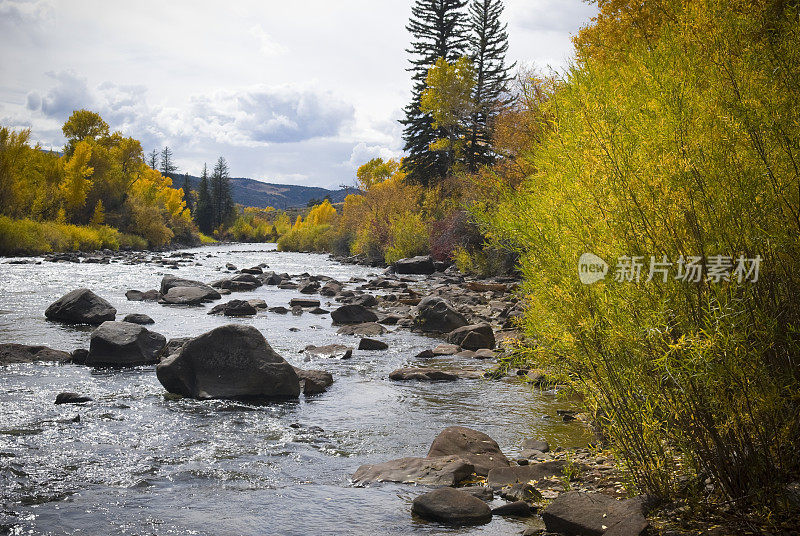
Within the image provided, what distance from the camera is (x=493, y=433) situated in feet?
24.4

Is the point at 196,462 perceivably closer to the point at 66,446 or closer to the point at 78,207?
the point at 66,446

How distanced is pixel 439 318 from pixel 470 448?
928 centimetres

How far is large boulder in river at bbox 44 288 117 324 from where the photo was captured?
48.4ft

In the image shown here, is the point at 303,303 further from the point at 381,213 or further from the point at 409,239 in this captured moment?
the point at 381,213

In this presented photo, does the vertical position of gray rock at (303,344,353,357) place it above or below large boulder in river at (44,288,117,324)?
below

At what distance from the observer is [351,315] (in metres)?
16.8

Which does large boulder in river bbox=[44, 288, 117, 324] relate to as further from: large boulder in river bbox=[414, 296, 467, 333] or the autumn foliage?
the autumn foliage

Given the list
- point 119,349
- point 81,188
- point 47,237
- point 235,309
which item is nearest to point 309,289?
point 235,309

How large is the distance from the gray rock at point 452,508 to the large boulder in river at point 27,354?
28.8ft

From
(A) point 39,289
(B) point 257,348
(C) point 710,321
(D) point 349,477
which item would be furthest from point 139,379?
(A) point 39,289

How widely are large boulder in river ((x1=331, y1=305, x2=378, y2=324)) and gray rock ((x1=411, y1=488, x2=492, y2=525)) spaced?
11.7m

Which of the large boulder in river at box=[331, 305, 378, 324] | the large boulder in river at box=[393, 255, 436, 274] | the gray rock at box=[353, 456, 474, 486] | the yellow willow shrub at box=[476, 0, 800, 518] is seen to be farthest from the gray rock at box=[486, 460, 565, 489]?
the large boulder in river at box=[393, 255, 436, 274]

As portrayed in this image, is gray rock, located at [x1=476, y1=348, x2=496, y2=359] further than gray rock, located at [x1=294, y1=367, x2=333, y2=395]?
Yes

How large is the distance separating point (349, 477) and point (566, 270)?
3341 mm
